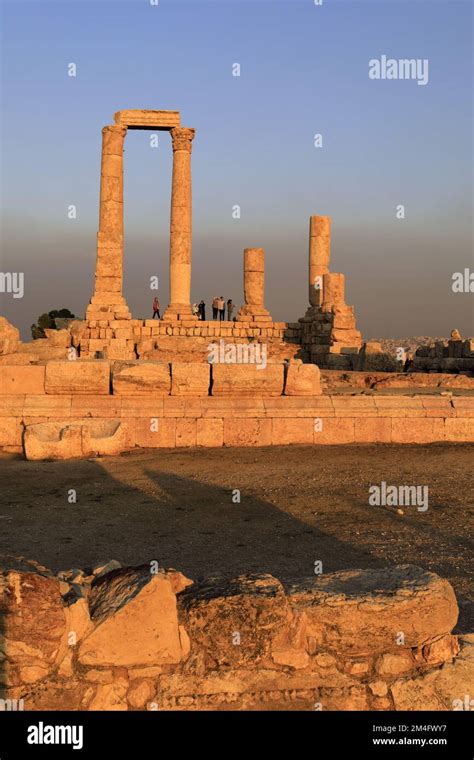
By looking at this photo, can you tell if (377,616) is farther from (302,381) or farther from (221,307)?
(221,307)

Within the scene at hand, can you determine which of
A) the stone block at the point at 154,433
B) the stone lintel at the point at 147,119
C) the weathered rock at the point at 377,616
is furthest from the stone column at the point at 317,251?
the weathered rock at the point at 377,616

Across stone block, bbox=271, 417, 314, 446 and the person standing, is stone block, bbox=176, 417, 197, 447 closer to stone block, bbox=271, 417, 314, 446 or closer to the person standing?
stone block, bbox=271, 417, 314, 446

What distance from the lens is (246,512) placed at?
8.01m

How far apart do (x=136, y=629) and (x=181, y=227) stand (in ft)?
92.1

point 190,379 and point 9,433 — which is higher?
point 190,379

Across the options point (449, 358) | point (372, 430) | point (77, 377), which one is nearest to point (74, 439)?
point (77, 377)

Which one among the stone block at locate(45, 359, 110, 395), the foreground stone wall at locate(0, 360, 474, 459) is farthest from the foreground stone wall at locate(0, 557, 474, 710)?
the stone block at locate(45, 359, 110, 395)

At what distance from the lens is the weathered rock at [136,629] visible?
388 centimetres

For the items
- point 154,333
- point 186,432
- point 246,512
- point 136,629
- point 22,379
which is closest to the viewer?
point 136,629

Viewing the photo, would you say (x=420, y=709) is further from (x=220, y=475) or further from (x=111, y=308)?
(x=111, y=308)

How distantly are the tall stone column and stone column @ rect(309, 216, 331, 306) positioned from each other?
26.8 ft

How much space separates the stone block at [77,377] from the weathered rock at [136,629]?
8.26 metres
